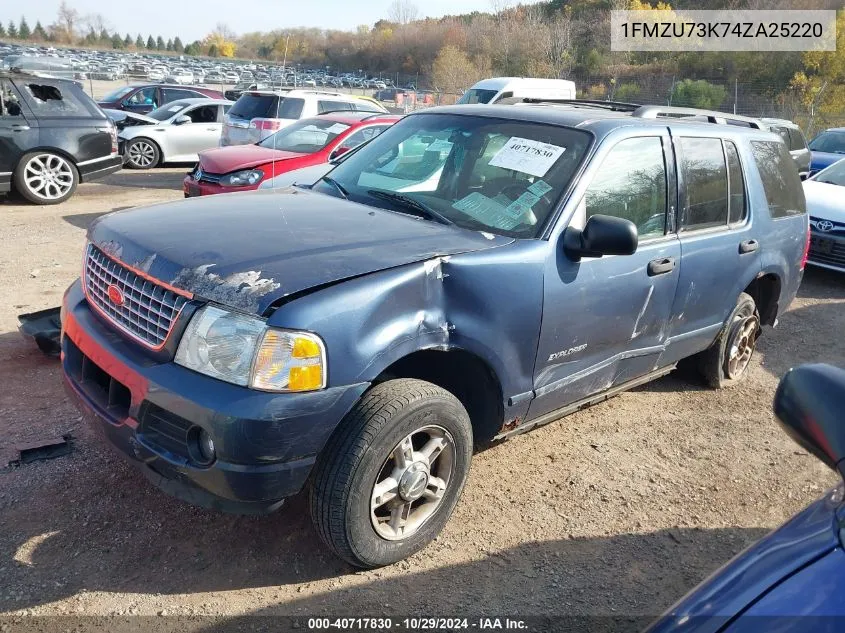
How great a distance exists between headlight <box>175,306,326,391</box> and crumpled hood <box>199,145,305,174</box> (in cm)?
607

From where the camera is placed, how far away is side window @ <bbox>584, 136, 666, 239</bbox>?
11.6 feet

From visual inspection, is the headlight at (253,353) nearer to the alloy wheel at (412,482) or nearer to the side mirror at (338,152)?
the alloy wheel at (412,482)

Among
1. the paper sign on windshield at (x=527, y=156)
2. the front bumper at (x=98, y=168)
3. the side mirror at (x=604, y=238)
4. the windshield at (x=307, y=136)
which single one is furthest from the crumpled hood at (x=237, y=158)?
the side mirror at (x=604, y=238)

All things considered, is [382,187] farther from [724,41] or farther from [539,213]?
[724,41]

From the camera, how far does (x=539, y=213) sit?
334 centimetres

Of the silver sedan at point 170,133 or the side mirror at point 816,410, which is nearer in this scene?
the side mirror at point 816,410

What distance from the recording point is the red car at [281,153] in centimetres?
837

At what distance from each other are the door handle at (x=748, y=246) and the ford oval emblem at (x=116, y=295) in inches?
141

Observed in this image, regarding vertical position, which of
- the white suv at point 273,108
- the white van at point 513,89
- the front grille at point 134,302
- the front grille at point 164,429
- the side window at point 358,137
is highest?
the white van at point 513,89

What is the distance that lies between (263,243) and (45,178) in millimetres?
8840

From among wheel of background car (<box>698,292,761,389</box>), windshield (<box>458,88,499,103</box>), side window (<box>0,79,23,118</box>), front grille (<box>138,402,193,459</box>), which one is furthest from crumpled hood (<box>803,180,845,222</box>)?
side window (<box>0,79,23,118</box>)

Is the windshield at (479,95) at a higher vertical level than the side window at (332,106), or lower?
higher

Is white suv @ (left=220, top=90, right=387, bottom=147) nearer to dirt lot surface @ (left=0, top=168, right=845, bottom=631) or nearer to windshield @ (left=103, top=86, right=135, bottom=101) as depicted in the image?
windshield @ (left=103, top=86, right=135, bottom=101)

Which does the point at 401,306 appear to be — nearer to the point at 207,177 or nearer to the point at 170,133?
the point at 207,177
